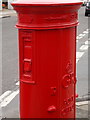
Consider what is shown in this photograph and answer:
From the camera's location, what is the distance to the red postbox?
9.95 feet

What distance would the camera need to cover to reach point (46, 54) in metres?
3.09

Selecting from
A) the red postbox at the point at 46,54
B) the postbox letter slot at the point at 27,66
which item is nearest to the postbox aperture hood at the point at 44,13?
the red postbox at the point at 46,54

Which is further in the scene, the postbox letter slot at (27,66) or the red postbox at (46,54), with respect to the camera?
the postbox letter slot at (27,66)

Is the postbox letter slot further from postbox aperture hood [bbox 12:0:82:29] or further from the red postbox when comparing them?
postbox aperture hood [bbox 12:0:82:29]

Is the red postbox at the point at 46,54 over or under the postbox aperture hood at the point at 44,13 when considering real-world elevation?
under

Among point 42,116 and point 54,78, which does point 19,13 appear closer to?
point 54,78

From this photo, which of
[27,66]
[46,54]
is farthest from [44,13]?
[27,66]

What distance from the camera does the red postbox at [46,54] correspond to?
3031 millimetres

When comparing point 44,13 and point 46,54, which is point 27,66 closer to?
point 46,54

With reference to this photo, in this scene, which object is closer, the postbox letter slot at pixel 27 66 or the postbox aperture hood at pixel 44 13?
the postbox aperture hood at pixel 44 13

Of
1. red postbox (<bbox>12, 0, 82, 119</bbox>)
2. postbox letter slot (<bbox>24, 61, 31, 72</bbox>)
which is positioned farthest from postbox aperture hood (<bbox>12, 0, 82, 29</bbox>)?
postbox letter slot (<bbox>24, 61, 31, 72</bbox>)

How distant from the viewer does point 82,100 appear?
5.98 m

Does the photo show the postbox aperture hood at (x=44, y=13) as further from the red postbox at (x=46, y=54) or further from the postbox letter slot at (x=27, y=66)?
the postbox letter slot at (x=27, y=66)

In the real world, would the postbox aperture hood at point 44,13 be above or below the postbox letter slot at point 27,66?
above
